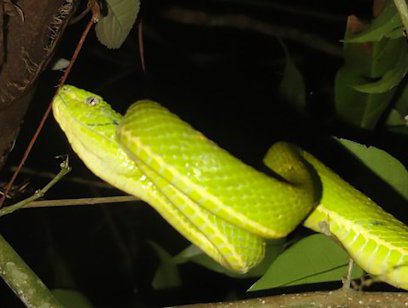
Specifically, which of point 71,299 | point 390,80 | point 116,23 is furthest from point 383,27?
point 71,299

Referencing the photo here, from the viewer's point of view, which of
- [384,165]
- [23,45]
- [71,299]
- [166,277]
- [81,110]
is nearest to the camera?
[23,45]

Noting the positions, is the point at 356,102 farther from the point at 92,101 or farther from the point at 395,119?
the point at 92,101

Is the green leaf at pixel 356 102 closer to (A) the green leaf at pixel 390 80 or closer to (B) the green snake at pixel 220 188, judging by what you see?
(A) the green leaf at pixel 390 80

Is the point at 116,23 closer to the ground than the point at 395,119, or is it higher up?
higher up

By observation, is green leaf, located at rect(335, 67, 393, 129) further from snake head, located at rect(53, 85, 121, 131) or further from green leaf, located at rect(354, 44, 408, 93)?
snake head, located at rect(53, 85, 121, 131)

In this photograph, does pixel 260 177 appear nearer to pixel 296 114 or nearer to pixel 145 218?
pixel 296 114

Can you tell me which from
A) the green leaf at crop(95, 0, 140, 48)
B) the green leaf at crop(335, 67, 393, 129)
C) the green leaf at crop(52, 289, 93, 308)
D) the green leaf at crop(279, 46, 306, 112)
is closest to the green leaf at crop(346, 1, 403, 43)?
the green leaf at crop(335, 67, 393, 129)
